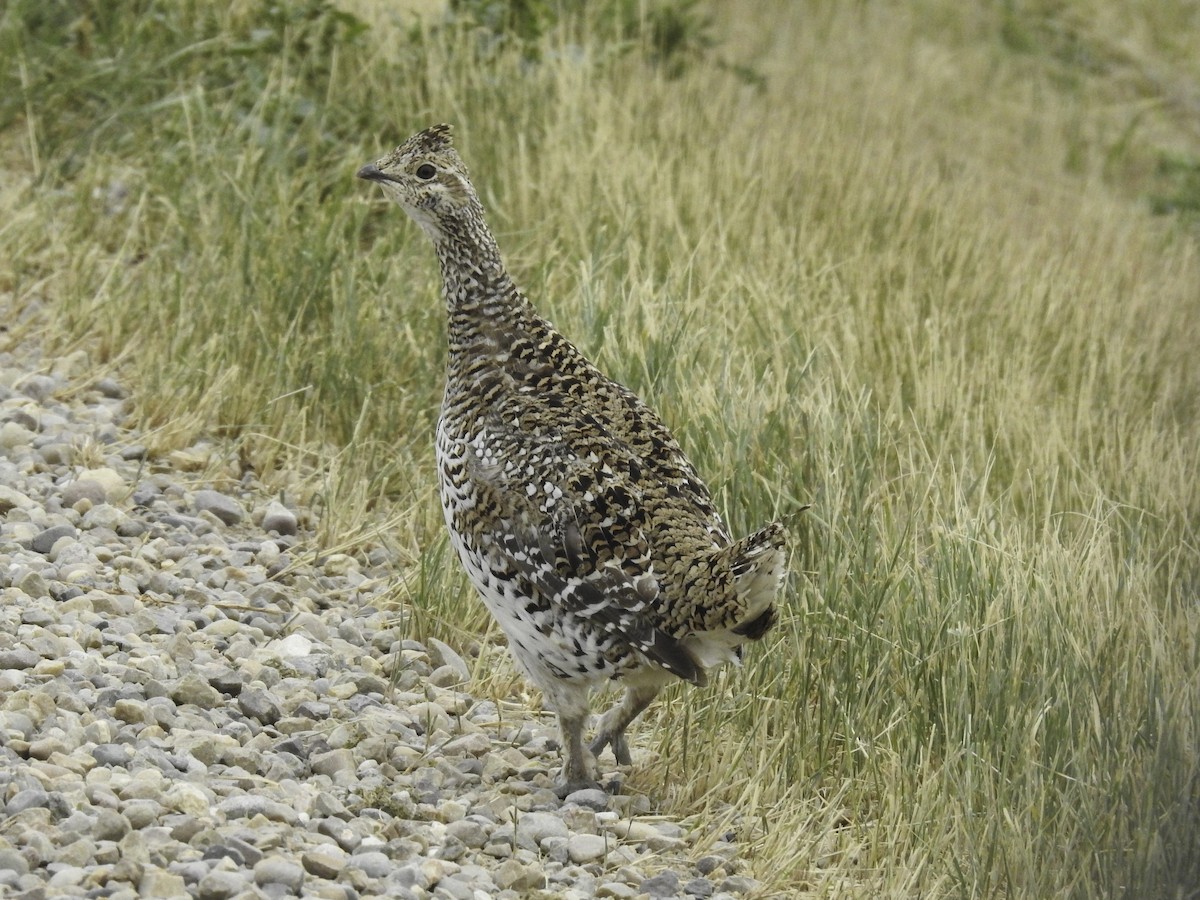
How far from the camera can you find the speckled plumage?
13.0 feet

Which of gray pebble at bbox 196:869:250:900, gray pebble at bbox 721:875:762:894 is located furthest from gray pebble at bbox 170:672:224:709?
gray pebble at bbox 721:875:762:894

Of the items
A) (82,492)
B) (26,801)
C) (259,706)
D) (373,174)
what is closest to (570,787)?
(259,706)

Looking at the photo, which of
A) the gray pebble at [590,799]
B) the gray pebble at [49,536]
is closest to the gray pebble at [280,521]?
the gray pebble at [49,536]

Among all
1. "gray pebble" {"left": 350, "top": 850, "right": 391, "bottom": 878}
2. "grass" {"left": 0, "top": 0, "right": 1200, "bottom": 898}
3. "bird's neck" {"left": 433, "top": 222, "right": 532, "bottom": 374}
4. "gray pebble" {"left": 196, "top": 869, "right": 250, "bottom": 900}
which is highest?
"bird's neck" {"left": 433, "top": 222, "right": 532, "bottom": 374}

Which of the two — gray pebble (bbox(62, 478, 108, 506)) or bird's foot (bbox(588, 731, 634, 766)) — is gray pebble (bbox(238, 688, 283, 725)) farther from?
gray pebble (bbox(62, 478, 108, 506))

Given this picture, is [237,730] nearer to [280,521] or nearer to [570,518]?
[570,518]

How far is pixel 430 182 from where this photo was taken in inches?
189

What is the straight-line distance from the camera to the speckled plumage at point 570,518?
395 centimetres

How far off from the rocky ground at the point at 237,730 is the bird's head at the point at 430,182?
1.22m

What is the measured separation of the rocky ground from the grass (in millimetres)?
195

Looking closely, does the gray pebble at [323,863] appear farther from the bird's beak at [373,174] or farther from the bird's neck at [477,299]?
the bird's beak at [373,174]

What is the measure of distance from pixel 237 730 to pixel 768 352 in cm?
270

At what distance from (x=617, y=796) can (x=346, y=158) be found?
394 centimetres

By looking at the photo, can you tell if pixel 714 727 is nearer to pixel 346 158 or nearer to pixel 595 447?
→ pixel 595 447
